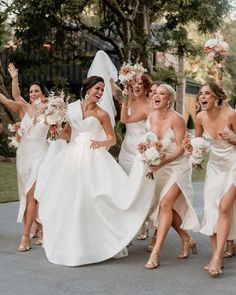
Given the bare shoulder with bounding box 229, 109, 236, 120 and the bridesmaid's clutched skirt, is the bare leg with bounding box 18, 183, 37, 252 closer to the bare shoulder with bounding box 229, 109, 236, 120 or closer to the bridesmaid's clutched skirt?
the bridesmaid's clutched skirt

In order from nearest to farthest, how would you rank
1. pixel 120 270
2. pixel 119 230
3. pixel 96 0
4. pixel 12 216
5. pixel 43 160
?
pixel 120 270 < pixel 119 230 < pixel 43 160 < pixel 12 216 < pixel 96 0

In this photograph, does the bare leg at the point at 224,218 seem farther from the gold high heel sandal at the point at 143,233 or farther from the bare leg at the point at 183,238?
the gold high heel sandal at the point at 143,233

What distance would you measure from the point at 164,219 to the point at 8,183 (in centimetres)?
884

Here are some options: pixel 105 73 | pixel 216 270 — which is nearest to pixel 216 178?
pixel 216 270

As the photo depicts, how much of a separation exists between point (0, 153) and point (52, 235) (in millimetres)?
14381

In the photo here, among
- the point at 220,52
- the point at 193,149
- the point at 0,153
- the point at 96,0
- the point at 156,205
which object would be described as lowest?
the point at 0,153

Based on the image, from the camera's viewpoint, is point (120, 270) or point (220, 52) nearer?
point (120, 270)

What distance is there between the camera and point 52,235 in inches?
266

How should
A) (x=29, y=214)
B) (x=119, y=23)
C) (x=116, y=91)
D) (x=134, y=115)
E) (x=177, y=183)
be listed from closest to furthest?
(x=177, y=183), (x=29, y=214), (x=134, y=115), (x=116, y=91), (x=119, y=23)

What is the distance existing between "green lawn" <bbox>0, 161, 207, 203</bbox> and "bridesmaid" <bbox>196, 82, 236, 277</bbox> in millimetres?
6372

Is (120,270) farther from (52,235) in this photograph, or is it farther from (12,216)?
(12,216)

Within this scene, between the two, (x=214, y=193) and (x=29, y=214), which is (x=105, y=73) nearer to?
(x=29, y=214)

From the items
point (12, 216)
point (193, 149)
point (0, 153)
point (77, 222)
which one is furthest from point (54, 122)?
point (0, 153)

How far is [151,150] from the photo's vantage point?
249 inches
